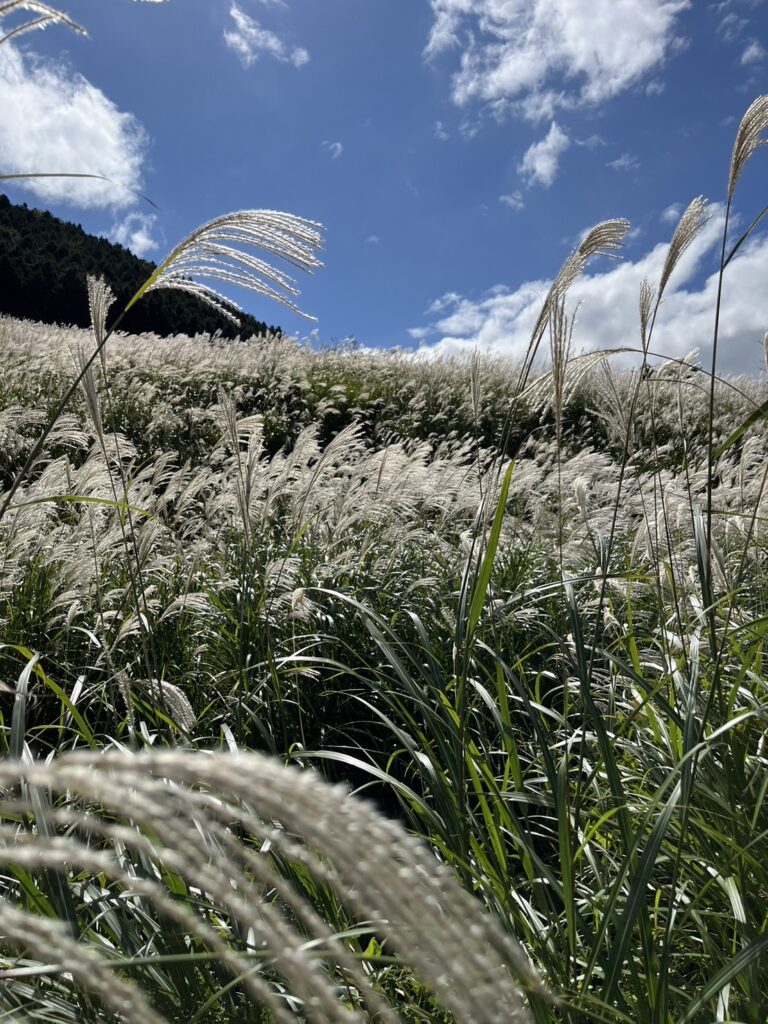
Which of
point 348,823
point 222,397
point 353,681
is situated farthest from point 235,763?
point 353,681

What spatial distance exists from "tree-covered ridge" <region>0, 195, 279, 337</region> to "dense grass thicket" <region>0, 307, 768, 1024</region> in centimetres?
3710

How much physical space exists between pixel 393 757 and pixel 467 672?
34.9 inches

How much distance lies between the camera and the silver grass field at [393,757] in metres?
0.40

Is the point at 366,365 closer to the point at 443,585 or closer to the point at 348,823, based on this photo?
the point at 443,585

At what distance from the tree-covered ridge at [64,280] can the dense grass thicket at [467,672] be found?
37.1m

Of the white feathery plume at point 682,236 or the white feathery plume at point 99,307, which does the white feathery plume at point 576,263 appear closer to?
the white feathery plume at point 682,236

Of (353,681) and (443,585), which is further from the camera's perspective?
(443,585)

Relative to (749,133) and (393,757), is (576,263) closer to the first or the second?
(749,133)

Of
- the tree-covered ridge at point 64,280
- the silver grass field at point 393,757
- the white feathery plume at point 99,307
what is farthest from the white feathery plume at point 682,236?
the tree-covered ridge at point 64,280

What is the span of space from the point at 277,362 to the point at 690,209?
12611 mm

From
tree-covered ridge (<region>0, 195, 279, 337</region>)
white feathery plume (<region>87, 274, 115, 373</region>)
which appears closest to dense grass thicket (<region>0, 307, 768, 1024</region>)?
white feathery plume (<region>87, 274, 115, 373</region>)

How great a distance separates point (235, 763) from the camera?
0.37m

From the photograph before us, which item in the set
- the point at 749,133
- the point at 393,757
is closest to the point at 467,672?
the point at 393,757

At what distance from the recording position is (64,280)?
43406mm
